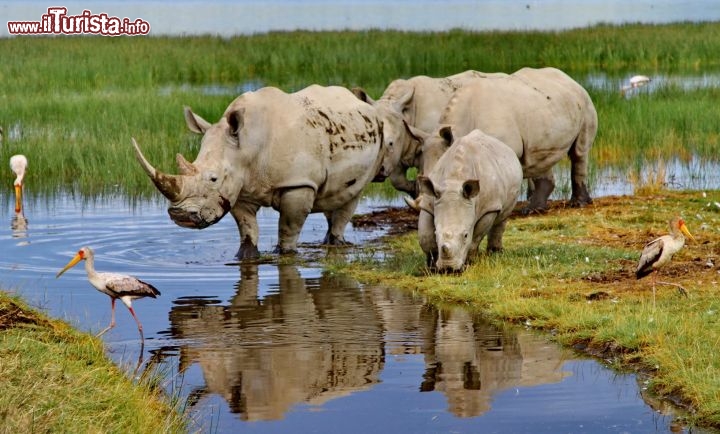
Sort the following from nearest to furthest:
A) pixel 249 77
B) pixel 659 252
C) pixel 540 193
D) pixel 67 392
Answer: pixel 67 392 → pixel 659 252 → pixel 540 193 → pixel 249 77

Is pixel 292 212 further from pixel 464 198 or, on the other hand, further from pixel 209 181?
pixel 464 198

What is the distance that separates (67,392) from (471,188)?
199 inches

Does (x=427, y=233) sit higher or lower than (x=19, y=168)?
lower

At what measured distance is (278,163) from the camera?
1341 centimetres

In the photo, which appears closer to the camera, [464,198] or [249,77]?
[464,198]

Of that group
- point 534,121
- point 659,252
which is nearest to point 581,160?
point 534,121

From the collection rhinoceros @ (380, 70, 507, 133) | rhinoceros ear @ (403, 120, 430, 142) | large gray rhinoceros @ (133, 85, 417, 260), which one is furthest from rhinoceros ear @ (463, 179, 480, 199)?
rhinoceros @ (380, 70, 507, 133)

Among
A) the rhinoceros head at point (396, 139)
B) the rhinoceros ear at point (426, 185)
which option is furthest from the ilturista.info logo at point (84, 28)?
the rhinoceros ear at point (426, 185)

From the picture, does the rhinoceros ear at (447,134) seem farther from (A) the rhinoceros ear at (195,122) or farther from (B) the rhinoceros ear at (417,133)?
(A) the rhinoceros ear at (195,122)

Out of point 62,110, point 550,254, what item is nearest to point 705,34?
point 62,110

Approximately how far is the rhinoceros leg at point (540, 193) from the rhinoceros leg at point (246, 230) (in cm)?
395

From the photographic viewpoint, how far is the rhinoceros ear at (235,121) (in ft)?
42.9

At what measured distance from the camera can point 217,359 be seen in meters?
9.19

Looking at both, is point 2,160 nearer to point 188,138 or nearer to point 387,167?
point 188,138
